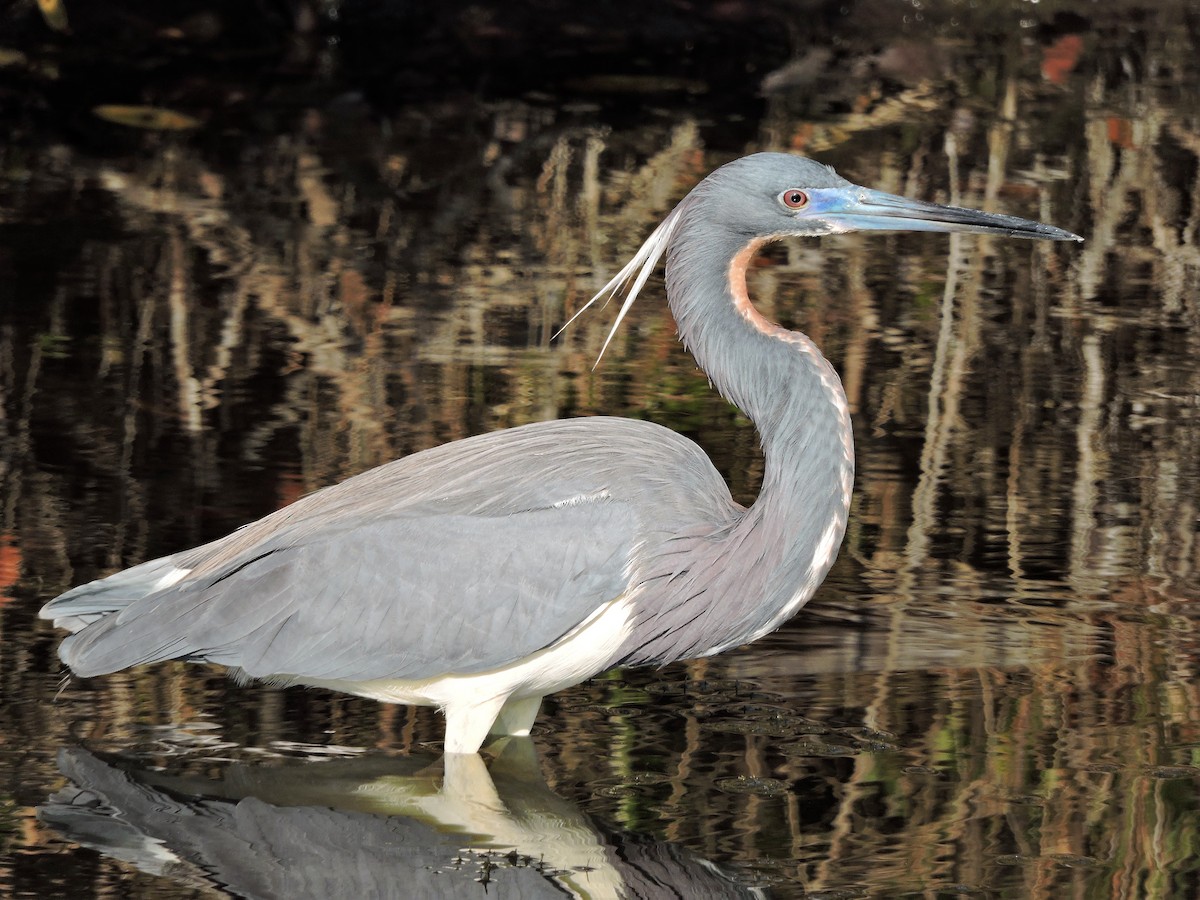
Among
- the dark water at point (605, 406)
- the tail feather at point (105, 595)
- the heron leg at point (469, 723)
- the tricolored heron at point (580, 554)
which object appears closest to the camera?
the dark water at point (605, 406)

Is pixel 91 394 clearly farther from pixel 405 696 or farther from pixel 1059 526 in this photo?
pixel 1059 526

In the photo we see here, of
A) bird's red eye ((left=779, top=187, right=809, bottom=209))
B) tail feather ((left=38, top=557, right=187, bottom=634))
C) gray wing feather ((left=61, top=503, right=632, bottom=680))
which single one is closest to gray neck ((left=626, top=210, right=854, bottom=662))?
bird's red eye ((left=779, top=187, right=809, bottom=209))

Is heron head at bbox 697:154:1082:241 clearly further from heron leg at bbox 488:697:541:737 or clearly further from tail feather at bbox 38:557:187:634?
tail feather at bbox 38:557:187:634

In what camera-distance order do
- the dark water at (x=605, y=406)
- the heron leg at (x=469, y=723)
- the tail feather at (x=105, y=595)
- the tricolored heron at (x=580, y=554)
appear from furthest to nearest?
the tail feather at (x=105, y=595)
the heron leg at (x=469, y=723)
the tricolored heron at (x=580, y=554)
the dark water at (x=605, y=406)

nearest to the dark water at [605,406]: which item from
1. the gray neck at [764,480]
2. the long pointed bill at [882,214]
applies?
the gray neck at [764,480]

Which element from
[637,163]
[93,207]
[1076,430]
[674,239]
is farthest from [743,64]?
[674,239]

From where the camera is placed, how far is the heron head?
5387 millimetres

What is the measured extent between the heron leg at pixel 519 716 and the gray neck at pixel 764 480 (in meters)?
0.39

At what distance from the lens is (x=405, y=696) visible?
5461 mm

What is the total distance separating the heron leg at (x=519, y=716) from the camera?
18.5ft

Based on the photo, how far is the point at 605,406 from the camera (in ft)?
26.3

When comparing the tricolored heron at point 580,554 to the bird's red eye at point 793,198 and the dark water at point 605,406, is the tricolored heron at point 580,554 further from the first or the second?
the dark water at point 605,406

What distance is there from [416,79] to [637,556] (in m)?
9.66

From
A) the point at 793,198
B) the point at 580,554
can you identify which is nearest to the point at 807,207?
the point at 793,198
